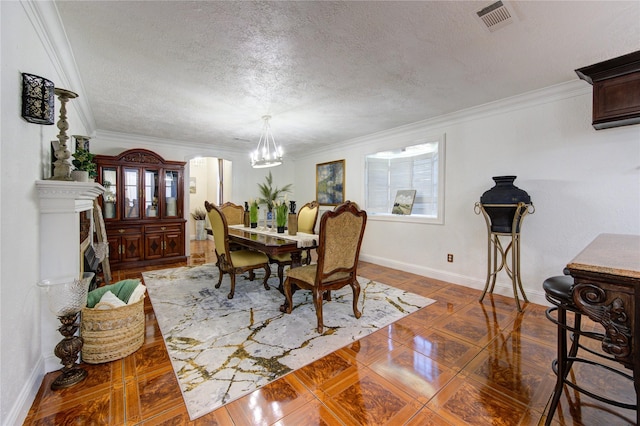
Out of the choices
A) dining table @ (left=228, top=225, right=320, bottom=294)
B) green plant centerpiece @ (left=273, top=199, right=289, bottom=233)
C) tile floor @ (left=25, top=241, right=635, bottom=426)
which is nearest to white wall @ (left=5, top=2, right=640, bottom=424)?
tile floor @ (left=25, top=241, right=635, bottom=426)

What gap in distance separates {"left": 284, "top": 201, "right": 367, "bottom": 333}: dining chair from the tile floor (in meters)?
0.53

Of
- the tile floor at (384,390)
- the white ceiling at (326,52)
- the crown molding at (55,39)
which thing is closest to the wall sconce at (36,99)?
the crown molding at (55,39)

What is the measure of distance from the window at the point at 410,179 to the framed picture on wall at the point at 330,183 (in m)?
0.70

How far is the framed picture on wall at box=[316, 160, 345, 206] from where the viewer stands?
5.69 metres

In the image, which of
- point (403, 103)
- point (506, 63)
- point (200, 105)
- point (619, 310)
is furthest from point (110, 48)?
point (619, 310)

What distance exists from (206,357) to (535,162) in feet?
12.8

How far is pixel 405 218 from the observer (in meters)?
4.43

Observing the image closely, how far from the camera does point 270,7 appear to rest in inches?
65.6

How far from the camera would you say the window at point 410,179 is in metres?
4.08

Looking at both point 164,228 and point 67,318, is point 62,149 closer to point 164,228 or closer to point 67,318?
point 67,318

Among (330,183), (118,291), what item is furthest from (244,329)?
(330,183)

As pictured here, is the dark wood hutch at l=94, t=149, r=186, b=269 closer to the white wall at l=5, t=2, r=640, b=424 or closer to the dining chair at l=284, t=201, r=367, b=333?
the white wall at l=5, t=2, r=640, b=424

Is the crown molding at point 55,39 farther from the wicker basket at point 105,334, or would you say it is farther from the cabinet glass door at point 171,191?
the cabinet glass door at point 171,191

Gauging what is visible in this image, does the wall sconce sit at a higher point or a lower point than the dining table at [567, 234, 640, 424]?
higher
